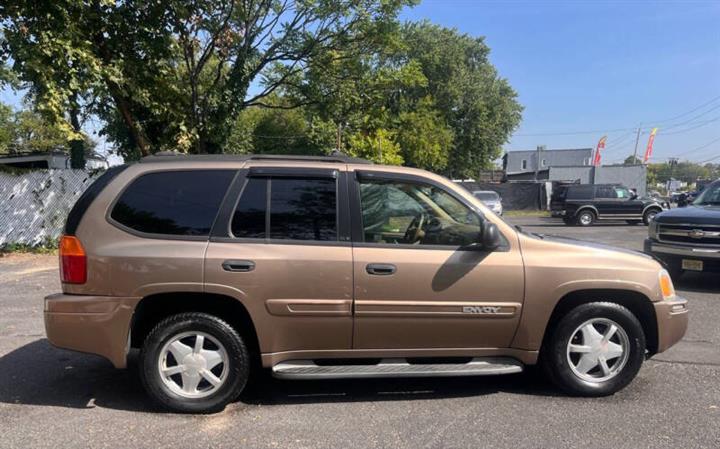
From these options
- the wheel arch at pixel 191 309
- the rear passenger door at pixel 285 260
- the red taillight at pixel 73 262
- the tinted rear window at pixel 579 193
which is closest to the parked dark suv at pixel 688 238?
the rear passenger door at pixel 285 260

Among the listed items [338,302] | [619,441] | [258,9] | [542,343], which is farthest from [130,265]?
[258,9]

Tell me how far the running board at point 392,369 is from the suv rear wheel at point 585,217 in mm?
21803

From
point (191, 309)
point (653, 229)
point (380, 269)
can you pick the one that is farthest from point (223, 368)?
point (653, 229)

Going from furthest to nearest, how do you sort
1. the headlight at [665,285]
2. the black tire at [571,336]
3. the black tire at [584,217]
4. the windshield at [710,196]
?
the black tire at [584,217] < the windshield at [710,196] < the headlight at [665,285] < the black tire at [571,336]

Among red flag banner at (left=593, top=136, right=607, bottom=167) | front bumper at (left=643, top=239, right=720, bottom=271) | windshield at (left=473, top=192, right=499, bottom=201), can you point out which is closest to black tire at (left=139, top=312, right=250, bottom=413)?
front bumper at (left=643, top=239, right=720, bottom=271)

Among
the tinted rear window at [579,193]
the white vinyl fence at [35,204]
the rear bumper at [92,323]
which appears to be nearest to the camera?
the rear bumper at [92,323]

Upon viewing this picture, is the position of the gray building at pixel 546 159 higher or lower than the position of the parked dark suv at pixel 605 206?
higher

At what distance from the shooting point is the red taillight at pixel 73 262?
12.8 ft

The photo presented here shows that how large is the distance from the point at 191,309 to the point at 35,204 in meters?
11.4

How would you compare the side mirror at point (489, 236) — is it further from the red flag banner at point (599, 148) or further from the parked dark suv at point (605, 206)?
the red flag banner at point (599, 148)

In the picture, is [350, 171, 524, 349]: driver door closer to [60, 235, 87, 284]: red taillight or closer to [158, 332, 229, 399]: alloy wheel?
[158, 332, 229, 399]: alloy wheel

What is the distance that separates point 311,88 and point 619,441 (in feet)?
46.6

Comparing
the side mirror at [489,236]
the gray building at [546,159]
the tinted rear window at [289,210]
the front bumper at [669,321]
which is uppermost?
the gray building at [546,159]

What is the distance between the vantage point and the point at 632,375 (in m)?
4.27
